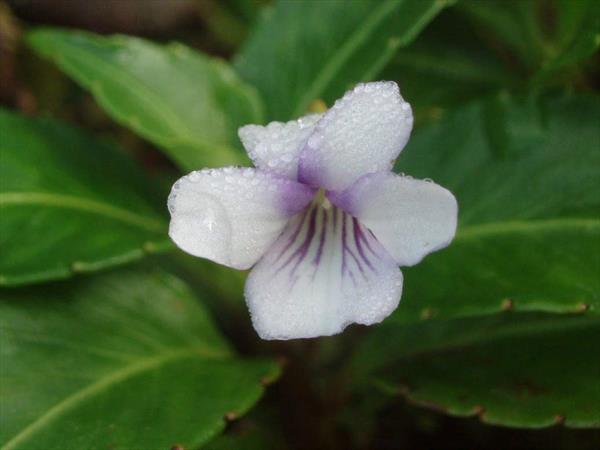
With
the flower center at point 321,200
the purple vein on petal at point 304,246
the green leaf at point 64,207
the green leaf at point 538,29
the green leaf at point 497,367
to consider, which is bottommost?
the green leaf at point 497,367

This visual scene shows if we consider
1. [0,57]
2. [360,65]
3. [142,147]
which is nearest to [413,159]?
[360,65]

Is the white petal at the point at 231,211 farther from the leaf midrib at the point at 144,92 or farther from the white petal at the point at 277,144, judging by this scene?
the leaf midrib at the point at 144,92

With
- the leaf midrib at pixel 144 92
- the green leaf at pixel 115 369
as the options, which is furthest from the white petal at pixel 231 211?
the leaf midrib at pixel 144 92

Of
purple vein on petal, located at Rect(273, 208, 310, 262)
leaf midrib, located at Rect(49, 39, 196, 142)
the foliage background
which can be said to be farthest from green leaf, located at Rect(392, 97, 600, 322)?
leaf midrib, located at Rect(49, 39, 196, 142)

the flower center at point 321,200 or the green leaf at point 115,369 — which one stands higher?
the flower center at point 321,200

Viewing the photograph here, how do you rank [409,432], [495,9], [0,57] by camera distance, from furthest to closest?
1. [0,57]
2. [495,9]
3. [409,432]

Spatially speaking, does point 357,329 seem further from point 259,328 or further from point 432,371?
point 259,328

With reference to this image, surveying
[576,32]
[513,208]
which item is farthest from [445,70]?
[513,208]
